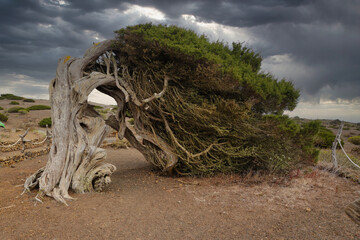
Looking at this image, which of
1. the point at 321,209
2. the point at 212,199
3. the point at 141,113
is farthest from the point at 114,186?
the point at 321,209

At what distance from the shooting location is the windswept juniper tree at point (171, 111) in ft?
22.1

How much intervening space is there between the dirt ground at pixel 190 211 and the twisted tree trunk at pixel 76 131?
38 cm

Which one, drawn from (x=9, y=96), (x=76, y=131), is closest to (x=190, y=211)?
(x=76, y=131)

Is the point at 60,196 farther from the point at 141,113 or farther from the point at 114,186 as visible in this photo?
the point at 141,113

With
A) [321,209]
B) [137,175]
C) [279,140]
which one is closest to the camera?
[321,209]

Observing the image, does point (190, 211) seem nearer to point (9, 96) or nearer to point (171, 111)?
point (171, 111)

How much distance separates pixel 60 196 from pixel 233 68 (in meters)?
5.86

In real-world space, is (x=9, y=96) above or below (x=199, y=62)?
below

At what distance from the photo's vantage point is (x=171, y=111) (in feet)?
25.0

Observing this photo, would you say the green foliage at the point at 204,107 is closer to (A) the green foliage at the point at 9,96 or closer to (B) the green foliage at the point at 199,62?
(B) the green foliage at the point at 199,62

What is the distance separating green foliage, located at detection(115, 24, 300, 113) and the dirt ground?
2730 mm

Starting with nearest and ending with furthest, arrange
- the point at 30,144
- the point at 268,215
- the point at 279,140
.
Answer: the point at 268,215, the point at 279,140, the point at 30,144

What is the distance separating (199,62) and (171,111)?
5.49 ft

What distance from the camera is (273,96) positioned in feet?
28.0
